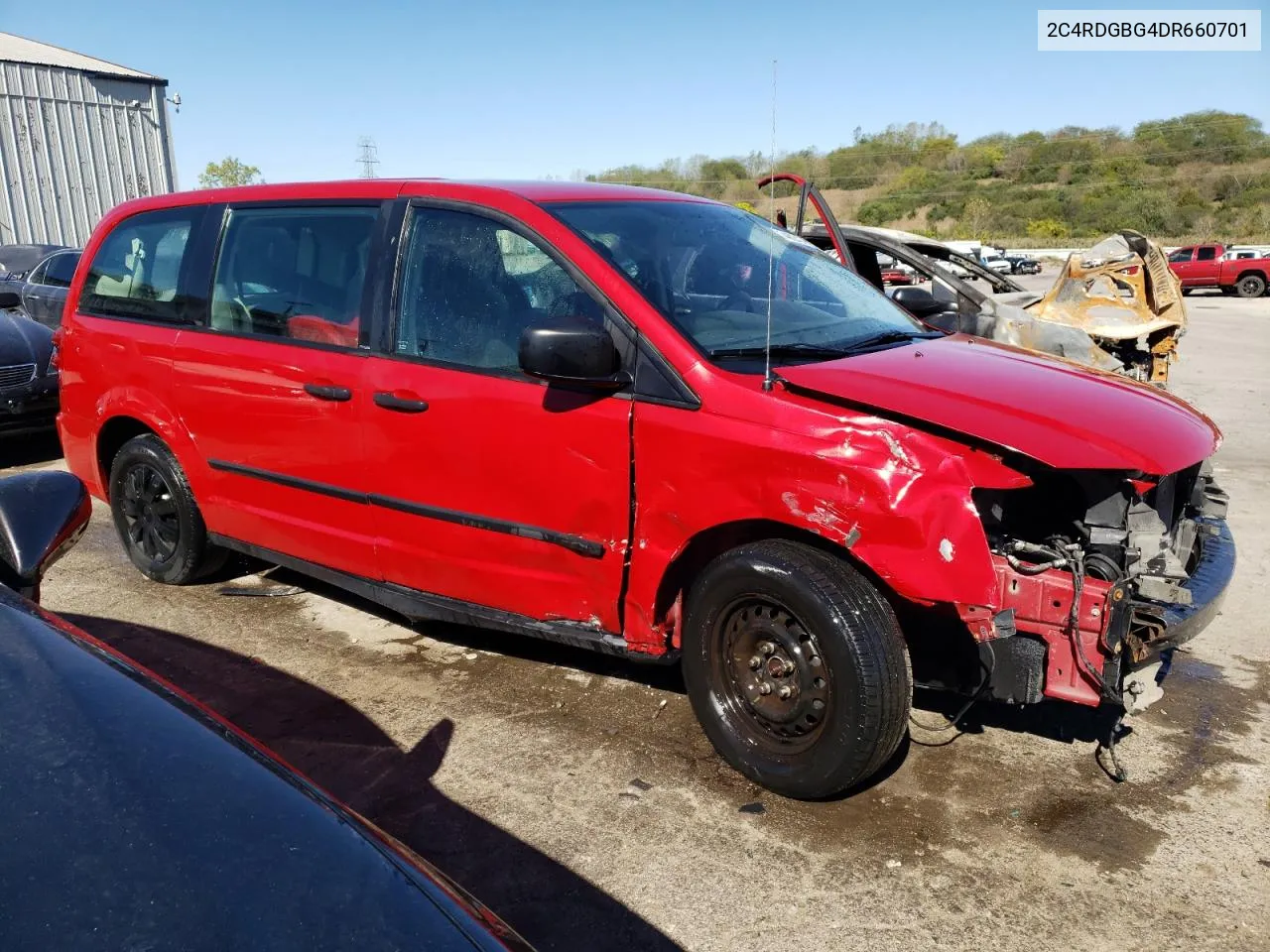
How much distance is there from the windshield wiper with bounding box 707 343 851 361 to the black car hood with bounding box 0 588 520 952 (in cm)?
185

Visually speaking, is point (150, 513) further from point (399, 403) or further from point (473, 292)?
point (473, 292)

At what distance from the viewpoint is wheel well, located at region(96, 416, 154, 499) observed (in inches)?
189

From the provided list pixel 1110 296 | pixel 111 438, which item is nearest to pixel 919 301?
pixel 111 438

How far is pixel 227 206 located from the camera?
14.3 feet

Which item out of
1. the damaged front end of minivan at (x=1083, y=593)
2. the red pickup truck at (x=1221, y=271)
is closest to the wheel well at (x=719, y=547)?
the damaged front end of minivan at (x=1083, y=593)

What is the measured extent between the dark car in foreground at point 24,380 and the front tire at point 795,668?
633 centimetres

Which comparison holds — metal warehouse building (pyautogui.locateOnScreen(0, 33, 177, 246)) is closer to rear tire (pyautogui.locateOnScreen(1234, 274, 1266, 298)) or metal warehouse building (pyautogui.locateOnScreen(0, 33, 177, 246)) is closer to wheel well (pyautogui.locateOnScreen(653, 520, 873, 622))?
wheel well (pyautogui.locateOnScreen(653, 520, 873, 622))

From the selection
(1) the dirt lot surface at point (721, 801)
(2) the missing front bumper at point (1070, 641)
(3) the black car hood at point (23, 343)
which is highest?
(3) the black car hood at point (23, 343)

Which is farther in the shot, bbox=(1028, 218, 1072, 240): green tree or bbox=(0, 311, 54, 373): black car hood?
bbox=(1028, 218, 1072, 240): green tree

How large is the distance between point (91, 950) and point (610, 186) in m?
3.28

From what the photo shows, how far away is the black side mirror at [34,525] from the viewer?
2283 millimetres

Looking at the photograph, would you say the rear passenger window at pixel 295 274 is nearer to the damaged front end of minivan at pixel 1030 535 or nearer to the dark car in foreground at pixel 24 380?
the damaged front end of minivan at pixel 1030 535

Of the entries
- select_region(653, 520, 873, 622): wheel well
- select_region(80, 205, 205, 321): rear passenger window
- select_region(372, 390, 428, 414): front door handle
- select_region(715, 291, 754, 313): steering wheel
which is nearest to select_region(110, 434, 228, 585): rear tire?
select_region(80, 205, 205, 321): rear passenger window

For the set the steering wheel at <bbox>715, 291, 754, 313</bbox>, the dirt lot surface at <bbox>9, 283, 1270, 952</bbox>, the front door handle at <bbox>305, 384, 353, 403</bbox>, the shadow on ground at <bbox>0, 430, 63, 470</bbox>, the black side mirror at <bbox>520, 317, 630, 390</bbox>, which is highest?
the steering wheel at <bbox>715, 291, 754, 313</bbox>
